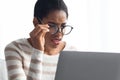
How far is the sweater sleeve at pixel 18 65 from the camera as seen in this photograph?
1182mm

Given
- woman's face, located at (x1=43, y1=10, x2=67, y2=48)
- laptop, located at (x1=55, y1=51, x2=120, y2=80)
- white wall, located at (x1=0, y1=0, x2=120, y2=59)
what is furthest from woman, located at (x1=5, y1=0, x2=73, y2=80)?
white wall, located at (x1=0, y1=0, x2=120, y2=59)

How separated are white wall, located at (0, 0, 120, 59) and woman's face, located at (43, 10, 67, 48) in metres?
0.57

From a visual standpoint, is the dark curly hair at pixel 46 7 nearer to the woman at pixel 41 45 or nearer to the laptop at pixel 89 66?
the woman at pixel 41 45

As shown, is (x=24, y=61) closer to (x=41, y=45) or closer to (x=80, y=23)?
(x=41, y=45)

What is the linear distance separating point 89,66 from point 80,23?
112 cm

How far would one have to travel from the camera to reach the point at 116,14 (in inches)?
70.6

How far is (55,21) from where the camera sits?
130 centimetres

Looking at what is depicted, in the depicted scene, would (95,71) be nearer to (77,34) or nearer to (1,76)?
(1,76)

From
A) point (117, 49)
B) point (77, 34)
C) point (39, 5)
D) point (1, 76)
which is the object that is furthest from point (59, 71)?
point (77, 34)

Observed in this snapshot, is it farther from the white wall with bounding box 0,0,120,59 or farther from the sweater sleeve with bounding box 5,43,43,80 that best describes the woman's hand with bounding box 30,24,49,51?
the white wall with bounding box 0,0,120,59

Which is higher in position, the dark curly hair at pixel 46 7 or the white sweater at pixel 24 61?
the dark curly hair at pixel 46 7

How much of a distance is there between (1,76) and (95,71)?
0.85 metres

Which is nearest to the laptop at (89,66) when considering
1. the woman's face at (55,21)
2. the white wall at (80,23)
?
the woman's face at (55,21)

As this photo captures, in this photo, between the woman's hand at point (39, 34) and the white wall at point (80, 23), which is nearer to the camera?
the woman's hand at point (39, 34)
